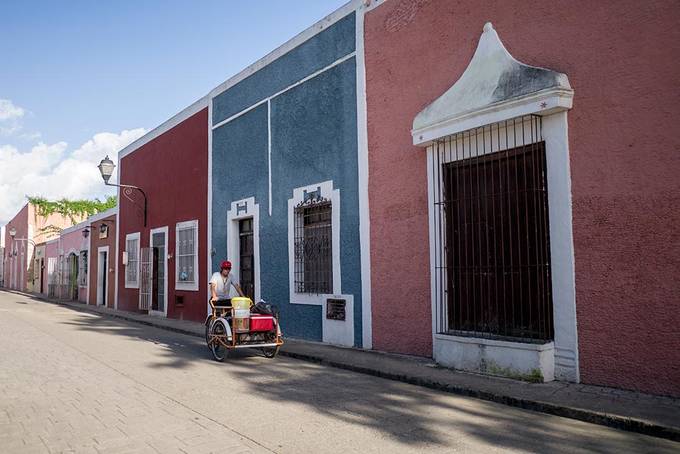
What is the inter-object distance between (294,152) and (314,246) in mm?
2037

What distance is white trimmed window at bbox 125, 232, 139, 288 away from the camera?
19.0 meters

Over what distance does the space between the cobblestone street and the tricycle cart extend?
317mm

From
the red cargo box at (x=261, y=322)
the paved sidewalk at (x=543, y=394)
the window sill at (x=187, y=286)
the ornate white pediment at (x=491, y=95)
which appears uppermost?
the ornate white pediment at (x=491, y=95)

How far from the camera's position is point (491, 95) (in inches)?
280

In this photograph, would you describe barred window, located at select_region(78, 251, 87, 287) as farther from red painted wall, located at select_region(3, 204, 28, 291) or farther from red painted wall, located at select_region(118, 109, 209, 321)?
red painted wall, located at select_region(3, 204, 28, 291)

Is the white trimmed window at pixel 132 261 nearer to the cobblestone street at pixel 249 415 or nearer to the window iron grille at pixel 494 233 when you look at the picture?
the cobblestone street at pixel 249 415

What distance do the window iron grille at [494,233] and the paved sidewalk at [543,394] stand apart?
0.73 meters

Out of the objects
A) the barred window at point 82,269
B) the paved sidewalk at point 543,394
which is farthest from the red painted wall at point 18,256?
the paved sidewalk at point 543,394

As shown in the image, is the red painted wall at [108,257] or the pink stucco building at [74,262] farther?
the pink stucco building at [74,262]

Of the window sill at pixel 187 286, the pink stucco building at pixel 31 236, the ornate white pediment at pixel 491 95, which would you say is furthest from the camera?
the pink stucco building at pixel 31 236

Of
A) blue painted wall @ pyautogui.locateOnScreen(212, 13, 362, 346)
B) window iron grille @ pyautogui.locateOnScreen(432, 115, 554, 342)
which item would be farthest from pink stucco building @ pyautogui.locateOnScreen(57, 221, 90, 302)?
window iron grille @ pyautogui.locateOnScreen(432, 115, 554, 342)

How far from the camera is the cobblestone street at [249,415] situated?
430cm

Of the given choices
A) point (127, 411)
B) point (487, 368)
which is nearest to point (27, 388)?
point (127, 411)

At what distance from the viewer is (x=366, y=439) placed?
14.5 feet
